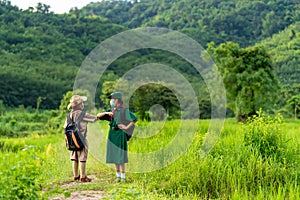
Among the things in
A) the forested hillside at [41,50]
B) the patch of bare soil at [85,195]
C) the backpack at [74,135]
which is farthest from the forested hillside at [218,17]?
the patch of bare soil at [85,195]

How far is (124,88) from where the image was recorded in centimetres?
2623

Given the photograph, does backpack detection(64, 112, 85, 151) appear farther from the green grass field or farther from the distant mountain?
the distant mountain

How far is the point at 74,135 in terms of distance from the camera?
24.7 ft

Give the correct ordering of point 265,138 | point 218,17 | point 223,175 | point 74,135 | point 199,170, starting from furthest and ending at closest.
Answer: point 218,17 < point 265,138 < point 74,135 < point 199,170 < point 223,175

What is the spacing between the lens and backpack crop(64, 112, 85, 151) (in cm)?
754

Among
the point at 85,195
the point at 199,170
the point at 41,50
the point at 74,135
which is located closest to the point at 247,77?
the point at 199,170

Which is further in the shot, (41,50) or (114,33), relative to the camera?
(114,33)

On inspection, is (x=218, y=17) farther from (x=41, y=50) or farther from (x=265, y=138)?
(x=265, y=138)

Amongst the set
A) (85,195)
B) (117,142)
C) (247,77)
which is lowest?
(85,195)

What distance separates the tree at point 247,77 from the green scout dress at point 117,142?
49.7 ft

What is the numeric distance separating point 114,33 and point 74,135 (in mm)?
81108

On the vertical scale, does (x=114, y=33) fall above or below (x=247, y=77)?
above

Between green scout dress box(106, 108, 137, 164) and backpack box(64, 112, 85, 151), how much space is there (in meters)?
0.54

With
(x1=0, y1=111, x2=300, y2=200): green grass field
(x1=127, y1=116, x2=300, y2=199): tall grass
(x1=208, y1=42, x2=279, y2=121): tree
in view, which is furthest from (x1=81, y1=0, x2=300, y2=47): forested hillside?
(x1=127, y1=116, x2=300, y2=199): tall grass
